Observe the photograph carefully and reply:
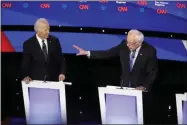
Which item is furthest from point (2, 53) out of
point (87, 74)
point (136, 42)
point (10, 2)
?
point (136, 42)

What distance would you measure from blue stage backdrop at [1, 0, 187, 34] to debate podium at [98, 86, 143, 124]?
533 mm

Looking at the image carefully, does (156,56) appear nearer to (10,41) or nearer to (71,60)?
(71,60)

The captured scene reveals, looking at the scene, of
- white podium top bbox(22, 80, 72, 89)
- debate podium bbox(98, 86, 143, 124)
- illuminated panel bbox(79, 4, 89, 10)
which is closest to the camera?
debate podium bbox(98, 86, 143, 124)

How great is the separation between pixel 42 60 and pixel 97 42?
473 millimetres

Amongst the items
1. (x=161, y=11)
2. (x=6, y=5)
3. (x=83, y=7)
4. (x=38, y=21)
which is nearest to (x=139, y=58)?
(x=161, y=11)

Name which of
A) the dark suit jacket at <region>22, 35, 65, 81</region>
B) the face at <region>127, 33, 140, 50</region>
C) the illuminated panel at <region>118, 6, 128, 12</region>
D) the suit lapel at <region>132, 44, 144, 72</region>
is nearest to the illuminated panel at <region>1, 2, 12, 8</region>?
the dark suit jacket at <region>22, 35, 65, 81</region>

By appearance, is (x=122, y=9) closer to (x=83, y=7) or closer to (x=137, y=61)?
(x=83, y=7)

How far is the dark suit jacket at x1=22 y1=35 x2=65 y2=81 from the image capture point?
2770 millimetres

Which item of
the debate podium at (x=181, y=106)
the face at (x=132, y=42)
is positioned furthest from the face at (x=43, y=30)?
the debate podium at (x=181, y=106)

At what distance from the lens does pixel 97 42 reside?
2748 millimetres

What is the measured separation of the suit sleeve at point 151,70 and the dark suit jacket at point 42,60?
69 cm

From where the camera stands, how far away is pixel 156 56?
266 centimetres

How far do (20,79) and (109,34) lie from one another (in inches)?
32.7

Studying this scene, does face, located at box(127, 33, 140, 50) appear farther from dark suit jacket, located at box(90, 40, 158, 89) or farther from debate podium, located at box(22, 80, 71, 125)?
debate podium, located at box(22, 80, 71, 125)
